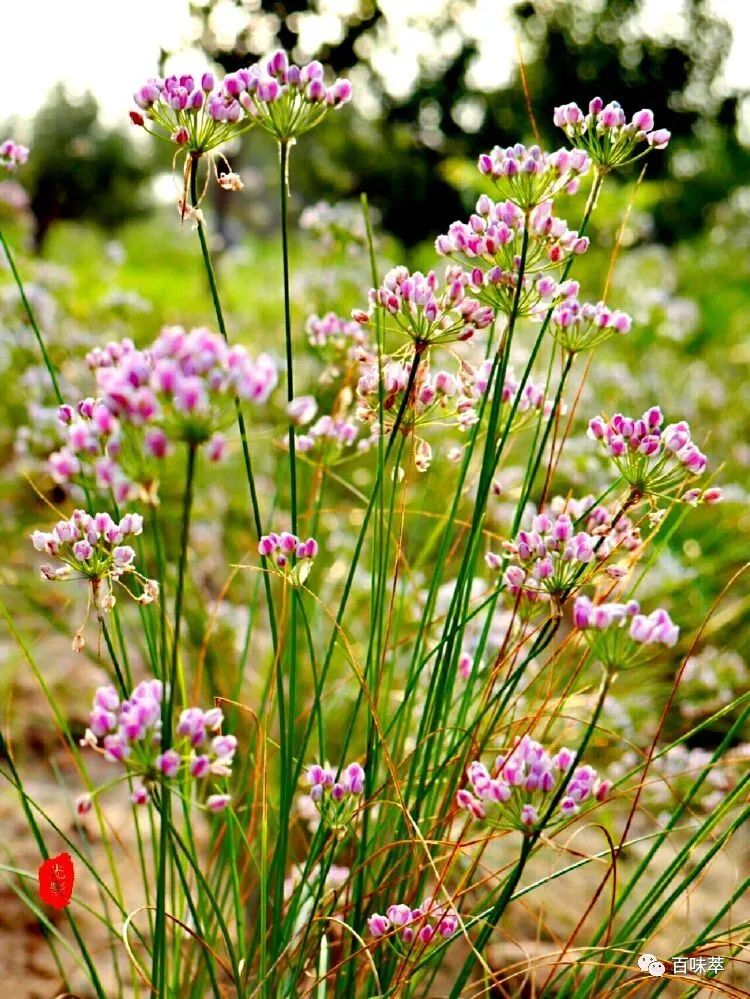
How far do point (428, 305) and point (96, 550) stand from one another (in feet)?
1.51

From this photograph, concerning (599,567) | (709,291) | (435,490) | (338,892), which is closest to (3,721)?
(435,490)

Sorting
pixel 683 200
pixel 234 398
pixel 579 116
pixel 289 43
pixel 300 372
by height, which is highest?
pixel 683 200

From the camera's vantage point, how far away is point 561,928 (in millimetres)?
1967

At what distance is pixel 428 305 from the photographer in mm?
1039

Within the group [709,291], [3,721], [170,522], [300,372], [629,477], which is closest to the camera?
[629,477]

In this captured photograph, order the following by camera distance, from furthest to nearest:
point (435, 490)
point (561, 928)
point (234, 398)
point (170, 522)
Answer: point (170, 522), point (435, 490), point (561, 928), point (234, 398)

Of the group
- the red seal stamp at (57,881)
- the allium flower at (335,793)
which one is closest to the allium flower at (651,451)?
the allium flower at (335,793)

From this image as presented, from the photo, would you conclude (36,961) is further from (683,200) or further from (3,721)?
(683,200)

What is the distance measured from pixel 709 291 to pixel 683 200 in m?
3.61

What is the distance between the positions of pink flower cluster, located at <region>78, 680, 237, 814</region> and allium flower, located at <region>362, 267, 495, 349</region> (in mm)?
499

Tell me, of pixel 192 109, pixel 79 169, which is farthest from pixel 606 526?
pixel 79 169

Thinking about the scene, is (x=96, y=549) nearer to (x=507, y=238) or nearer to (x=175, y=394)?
(x=175, y=394)

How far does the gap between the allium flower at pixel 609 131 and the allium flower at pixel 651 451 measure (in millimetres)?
323

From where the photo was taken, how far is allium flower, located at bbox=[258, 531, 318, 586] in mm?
1008
